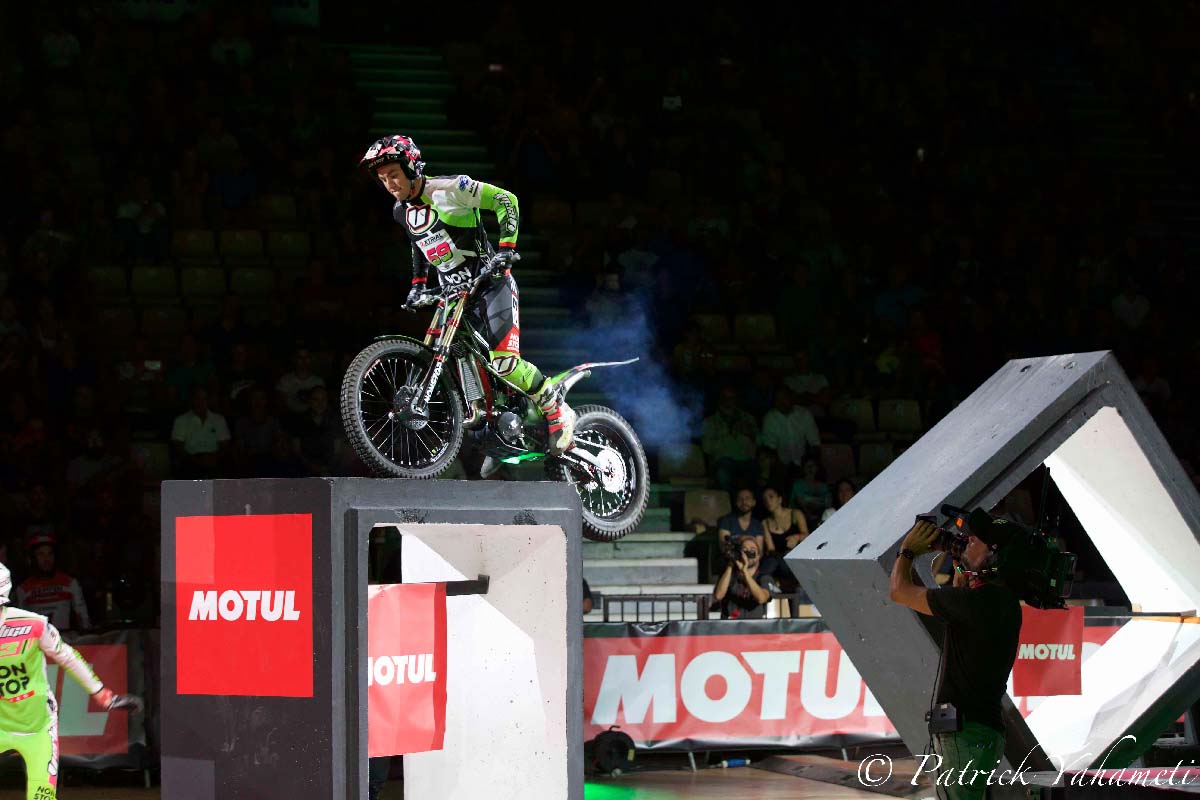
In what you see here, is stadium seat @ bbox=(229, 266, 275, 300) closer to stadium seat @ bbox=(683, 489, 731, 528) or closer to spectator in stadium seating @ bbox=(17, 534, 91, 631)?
spectator in stadium seating @ bbox=(17, 534, 91, 631)

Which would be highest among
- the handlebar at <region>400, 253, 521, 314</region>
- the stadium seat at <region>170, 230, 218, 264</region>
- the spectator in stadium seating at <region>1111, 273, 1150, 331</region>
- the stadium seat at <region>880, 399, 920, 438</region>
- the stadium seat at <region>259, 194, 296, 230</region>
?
the stadium seat at <region>259, 194, 296, 230</region>

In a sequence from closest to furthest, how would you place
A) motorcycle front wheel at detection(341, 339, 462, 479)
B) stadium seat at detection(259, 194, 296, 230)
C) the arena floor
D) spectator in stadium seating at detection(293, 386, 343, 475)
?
motorcycle front wheel at detection(341, 339, 462, 479) < the arena floor < spectator in stadium seating at detection(293, 386, 343, 475) < stadium seat at detection(259, 194, 296, 230)

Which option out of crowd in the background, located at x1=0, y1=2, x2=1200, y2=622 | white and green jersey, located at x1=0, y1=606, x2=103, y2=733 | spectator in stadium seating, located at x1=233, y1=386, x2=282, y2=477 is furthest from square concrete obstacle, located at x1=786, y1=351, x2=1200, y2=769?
spectator in stadium seating, located at x1=233, y1=386, x2=282, y2=477

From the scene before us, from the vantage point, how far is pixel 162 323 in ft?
53.6

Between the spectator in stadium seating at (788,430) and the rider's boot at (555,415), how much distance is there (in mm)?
7848

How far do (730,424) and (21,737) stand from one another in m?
8.52

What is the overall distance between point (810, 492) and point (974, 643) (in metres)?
8.34

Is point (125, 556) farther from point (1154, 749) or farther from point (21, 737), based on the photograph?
point (1154, 749)

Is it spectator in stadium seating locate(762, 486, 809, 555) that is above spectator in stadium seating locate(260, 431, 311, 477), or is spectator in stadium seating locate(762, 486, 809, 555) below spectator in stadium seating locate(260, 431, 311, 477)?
below

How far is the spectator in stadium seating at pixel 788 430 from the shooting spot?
16.2m

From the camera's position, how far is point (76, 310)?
1603 cm

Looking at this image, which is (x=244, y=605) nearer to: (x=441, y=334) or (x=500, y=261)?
(x=441, y=334)

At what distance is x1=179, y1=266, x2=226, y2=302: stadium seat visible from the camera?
16.7m

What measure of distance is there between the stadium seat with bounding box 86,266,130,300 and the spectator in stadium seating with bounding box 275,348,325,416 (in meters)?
2.74
